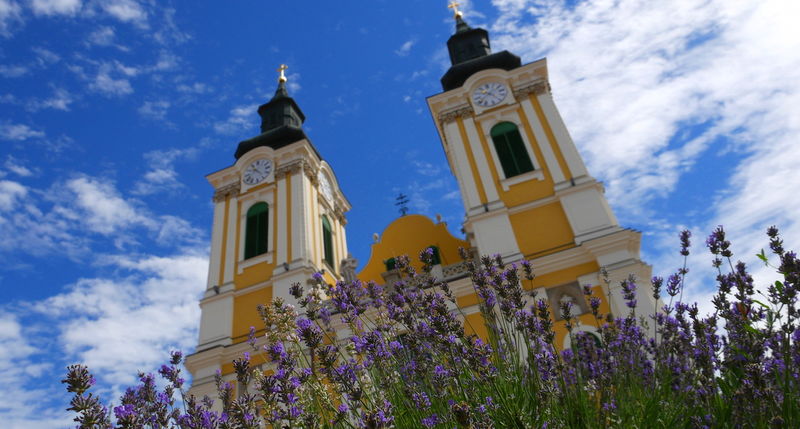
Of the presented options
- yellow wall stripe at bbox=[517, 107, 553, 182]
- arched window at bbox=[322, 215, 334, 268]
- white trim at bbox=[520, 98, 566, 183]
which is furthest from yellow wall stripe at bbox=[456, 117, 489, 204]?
arched window at bbox=[322, 215, 334, 268]

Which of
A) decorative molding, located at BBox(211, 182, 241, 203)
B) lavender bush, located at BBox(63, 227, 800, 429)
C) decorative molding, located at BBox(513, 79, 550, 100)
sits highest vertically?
decorative molding, located at BBox(513, 79, 550, 100)

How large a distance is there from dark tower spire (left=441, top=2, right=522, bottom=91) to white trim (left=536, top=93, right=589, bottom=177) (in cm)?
313

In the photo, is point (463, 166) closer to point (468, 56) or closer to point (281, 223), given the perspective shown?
point (281, 223)

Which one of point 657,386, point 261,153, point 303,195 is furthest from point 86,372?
point 261,153

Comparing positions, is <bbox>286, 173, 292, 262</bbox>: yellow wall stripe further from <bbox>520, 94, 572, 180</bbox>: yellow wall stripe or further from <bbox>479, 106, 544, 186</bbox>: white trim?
<bbox>520, 94, 572, 180</bbox>: yellow wall stripe

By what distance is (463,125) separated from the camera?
1719 cm

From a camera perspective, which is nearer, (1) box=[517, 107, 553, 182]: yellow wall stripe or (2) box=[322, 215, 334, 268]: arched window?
(1) box=[517, 107, 553, 182]: yellow wall stripe

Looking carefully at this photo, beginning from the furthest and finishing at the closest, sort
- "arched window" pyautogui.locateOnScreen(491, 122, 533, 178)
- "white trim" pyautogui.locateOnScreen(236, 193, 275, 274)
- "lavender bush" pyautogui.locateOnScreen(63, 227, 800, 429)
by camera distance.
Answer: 1. "white trim" pyautogui.locateOnScreen(236, 193, 275, 274)
2. "arched window" pyautogui.locateOnScreen(491, 122, 533, 178)
3. "lavender bush" pyautogui.locateOnScreen(63, 227, 800, 429)

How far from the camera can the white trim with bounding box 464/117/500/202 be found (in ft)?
49.9

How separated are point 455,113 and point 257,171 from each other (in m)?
7.83

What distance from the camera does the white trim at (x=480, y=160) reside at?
15.2 meters

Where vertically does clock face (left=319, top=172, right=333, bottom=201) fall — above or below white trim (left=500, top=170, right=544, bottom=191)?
above

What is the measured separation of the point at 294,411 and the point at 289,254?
14010 millimetres

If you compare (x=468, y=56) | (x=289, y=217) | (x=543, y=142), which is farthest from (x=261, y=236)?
(x=468, y=56)
